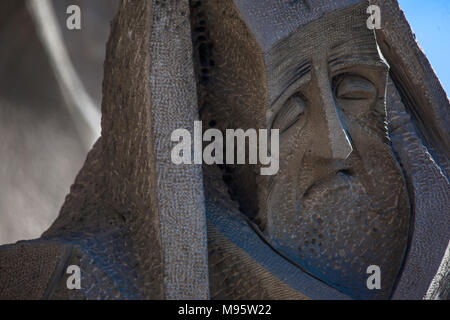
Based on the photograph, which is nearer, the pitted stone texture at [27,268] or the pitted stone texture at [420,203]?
the pitted stone texture at [27,268]

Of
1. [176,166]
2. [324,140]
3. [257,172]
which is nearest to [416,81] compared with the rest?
[324,140]

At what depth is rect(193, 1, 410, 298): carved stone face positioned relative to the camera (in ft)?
6.46

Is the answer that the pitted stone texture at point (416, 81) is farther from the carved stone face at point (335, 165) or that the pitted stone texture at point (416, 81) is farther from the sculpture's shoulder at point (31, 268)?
the sculpture's shoulder at point (31, 268)

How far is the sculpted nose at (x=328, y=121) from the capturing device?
1969 millimetres

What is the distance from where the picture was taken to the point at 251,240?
198cm

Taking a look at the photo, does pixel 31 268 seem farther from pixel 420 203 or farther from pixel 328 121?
pixel 420 203

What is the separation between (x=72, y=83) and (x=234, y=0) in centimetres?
156

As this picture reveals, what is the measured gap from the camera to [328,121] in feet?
6.46

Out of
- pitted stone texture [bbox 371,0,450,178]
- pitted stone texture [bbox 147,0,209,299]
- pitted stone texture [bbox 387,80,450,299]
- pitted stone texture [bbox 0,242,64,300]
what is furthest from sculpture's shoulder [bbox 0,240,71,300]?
pitted stone texture [bbox 371,0,450,178]

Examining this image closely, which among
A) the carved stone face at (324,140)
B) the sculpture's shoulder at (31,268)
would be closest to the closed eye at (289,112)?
the carved stone face at (324,140)

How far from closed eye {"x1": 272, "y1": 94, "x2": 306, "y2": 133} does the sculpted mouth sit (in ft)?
0.48

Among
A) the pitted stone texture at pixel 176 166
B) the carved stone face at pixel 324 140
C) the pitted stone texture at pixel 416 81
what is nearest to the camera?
the pitted stone texture at pixel 176 166

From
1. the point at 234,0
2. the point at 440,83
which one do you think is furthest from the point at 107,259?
the point at 440,83

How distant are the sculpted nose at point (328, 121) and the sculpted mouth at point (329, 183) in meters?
0.08
